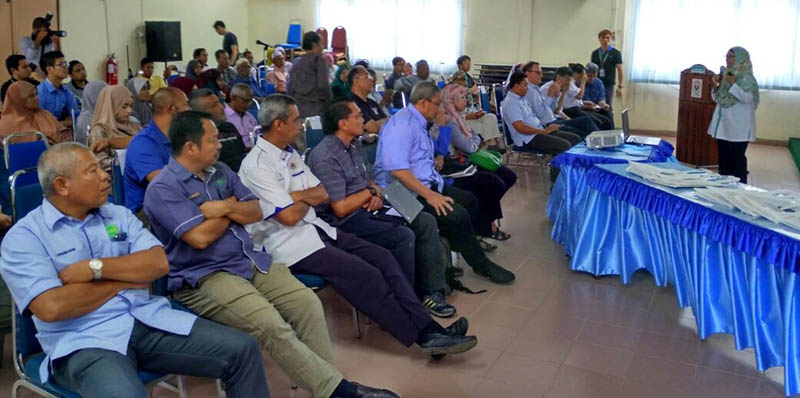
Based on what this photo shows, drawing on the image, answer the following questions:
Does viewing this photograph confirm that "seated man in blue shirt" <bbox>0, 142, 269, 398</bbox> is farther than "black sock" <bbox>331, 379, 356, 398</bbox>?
No

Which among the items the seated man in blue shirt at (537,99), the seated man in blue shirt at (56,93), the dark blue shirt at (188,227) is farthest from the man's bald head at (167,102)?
the seated man in blue shirt at (537,99)

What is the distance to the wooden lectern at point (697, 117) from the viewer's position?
7.74 meters

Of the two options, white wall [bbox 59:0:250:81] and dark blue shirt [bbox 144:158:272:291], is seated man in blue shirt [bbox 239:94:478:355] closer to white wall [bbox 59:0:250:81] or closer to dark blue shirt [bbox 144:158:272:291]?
dark blue shirt [bbox 144:158:272:291]

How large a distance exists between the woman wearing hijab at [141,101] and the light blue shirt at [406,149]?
2472mm

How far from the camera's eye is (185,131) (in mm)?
2627

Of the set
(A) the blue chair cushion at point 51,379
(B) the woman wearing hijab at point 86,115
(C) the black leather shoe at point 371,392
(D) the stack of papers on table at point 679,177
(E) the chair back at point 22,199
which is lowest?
(C) the black leather shoe at point 371,392

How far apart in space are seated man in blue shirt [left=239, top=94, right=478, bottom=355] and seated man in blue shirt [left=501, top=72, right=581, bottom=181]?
11.5 feet

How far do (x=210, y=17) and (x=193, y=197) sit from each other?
10.7 meters

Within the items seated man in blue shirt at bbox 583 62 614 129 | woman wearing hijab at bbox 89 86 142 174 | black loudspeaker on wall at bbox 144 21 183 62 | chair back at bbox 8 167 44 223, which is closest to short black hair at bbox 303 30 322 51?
woman wearing hijab at bbox 89 86 142 174

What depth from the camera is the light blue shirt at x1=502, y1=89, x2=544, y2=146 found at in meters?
6.52

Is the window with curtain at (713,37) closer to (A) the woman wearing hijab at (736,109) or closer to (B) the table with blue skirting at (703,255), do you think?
(A) the woman wearing hijab at (736,109)

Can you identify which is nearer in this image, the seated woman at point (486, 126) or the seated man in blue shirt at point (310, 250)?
the seated man in blue shirt at point (310, 250)

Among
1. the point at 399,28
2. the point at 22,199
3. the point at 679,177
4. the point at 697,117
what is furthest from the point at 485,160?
the point at 399,28

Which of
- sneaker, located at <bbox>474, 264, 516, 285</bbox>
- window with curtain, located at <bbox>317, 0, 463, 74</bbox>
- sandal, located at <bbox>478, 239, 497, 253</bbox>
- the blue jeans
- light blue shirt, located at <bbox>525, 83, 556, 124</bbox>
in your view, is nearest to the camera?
the blue jeans
